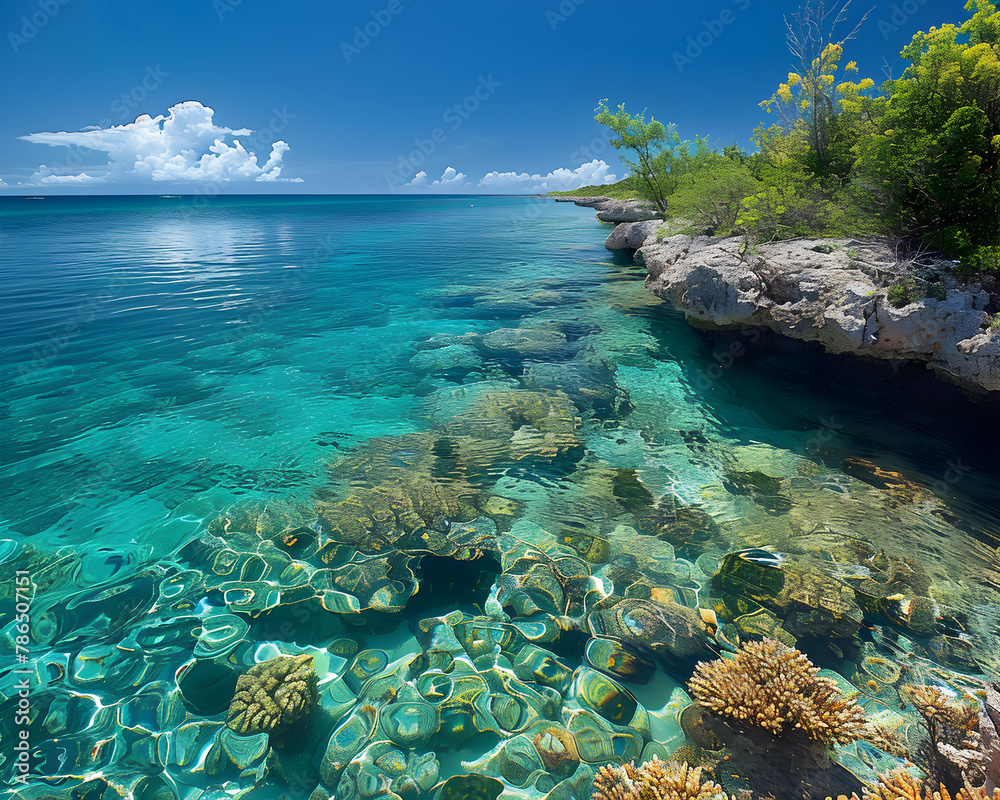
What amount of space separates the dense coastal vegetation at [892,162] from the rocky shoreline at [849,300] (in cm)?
76

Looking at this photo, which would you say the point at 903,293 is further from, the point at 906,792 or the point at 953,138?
the point at 906,792

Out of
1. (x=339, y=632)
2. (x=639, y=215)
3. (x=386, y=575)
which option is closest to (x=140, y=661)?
(x=339, y=632)

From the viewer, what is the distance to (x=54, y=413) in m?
9.89

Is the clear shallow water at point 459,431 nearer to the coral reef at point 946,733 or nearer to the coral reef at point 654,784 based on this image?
the coral reef at point 946,733

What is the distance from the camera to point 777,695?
4137 millimetres

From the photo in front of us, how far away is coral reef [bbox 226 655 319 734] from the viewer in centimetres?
427

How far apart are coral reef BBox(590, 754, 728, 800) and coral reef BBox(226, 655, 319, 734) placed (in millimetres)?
2900

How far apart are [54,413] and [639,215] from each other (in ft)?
151

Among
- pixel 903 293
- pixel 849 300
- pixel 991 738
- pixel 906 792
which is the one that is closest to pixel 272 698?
pixel 906 792

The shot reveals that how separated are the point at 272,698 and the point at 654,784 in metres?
3.66

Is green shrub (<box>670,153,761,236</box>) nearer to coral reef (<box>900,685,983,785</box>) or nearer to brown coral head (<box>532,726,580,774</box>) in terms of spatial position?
coral reef (<box>900,685,983,785</box>)

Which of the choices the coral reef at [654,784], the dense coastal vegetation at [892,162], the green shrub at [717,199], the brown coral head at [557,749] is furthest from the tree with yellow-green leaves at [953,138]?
the brown coral head at [557,749]

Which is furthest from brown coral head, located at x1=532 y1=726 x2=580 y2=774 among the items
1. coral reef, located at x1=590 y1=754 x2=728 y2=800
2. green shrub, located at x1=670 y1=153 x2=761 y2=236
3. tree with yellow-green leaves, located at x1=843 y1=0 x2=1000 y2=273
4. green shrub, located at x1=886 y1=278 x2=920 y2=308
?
green shrub, located at x1=670 y1=153 x2=761 y2=236

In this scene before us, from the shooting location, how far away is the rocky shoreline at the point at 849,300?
916cm
